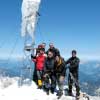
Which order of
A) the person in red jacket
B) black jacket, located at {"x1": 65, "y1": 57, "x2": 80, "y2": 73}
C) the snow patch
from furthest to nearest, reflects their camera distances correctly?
the person in red jacket, black jacket, located at {"x1": 65, "y1": 57, "x2": 80, "y2": 73}, the snow patch

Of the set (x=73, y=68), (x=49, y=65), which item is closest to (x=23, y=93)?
(x=49, y=65)

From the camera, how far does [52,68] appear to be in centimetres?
2339

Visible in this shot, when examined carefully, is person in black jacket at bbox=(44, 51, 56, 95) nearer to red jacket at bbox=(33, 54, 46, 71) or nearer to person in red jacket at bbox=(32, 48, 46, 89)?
person in red jacket at bbox=(32, 48, 46, 89)

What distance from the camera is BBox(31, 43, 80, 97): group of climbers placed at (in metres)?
23.3

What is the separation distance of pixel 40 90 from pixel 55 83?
116 cm

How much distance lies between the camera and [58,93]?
23500 millimetres

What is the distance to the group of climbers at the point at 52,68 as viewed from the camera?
76.5 feet

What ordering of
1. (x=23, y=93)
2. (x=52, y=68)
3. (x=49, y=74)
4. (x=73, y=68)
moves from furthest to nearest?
(x=73, y=68) → (x=49, y=74) → (x=52, y=68) → (x=23, y=93)

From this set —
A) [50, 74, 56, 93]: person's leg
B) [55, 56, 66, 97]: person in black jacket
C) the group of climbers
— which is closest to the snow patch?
the group of climbers

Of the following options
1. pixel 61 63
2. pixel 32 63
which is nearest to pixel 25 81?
pixel 32 63

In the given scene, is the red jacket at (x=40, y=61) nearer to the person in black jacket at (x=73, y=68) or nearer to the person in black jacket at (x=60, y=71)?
the person in black jacket at (x=60, y=71)

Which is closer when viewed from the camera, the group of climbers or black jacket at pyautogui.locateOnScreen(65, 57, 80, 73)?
the group of climbers

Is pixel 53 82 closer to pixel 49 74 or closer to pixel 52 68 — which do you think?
pixel 49 74

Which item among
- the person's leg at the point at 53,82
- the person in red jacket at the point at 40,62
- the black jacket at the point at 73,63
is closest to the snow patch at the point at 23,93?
the person's leg at the point at 53,82
